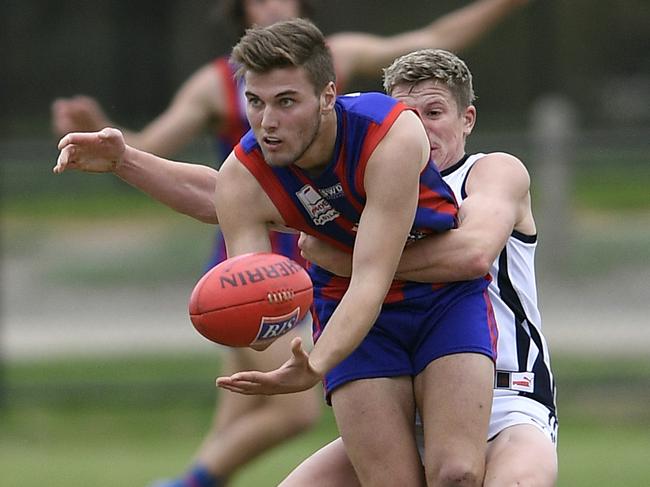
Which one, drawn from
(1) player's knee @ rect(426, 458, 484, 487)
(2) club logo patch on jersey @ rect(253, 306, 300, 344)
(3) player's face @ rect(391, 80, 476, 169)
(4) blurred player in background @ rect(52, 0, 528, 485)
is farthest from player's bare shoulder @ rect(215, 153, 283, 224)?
(4) blurred player in background @ rect(52, 0, 528, 485)

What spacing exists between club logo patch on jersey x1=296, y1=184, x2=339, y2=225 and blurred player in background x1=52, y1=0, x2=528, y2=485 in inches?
109

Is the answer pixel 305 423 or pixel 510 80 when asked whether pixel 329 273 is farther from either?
pixel 510 80

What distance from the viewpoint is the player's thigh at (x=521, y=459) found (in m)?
4.63

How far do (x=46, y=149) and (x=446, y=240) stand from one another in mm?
7972

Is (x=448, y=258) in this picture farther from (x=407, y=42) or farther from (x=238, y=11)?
(x=407, y=42)

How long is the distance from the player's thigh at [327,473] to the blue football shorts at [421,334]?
33 centimetres

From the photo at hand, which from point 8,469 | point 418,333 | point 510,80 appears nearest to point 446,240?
point 418,333

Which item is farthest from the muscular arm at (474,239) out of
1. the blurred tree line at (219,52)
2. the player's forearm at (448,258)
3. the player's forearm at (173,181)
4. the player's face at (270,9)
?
the blurred tree line at (219,52)

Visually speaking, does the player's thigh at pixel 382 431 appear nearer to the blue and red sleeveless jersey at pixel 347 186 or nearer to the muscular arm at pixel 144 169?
the blue and red sleeveless jersey at pixel 347 186

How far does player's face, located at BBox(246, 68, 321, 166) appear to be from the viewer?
4520mm

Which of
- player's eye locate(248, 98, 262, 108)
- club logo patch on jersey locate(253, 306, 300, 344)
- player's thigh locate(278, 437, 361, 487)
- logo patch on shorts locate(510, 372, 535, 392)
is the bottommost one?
player's thigh locate(278, 437, 361, 487)

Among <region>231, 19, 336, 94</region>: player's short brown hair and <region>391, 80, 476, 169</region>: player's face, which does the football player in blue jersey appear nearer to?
<region>231, 19, 336, 94</region>: player's short brown hair

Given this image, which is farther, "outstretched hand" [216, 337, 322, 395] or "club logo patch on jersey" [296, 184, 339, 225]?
"club logo patch on jersey" [296, 184, 339, 225]

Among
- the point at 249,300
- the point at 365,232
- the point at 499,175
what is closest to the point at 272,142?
the point at 365,232
